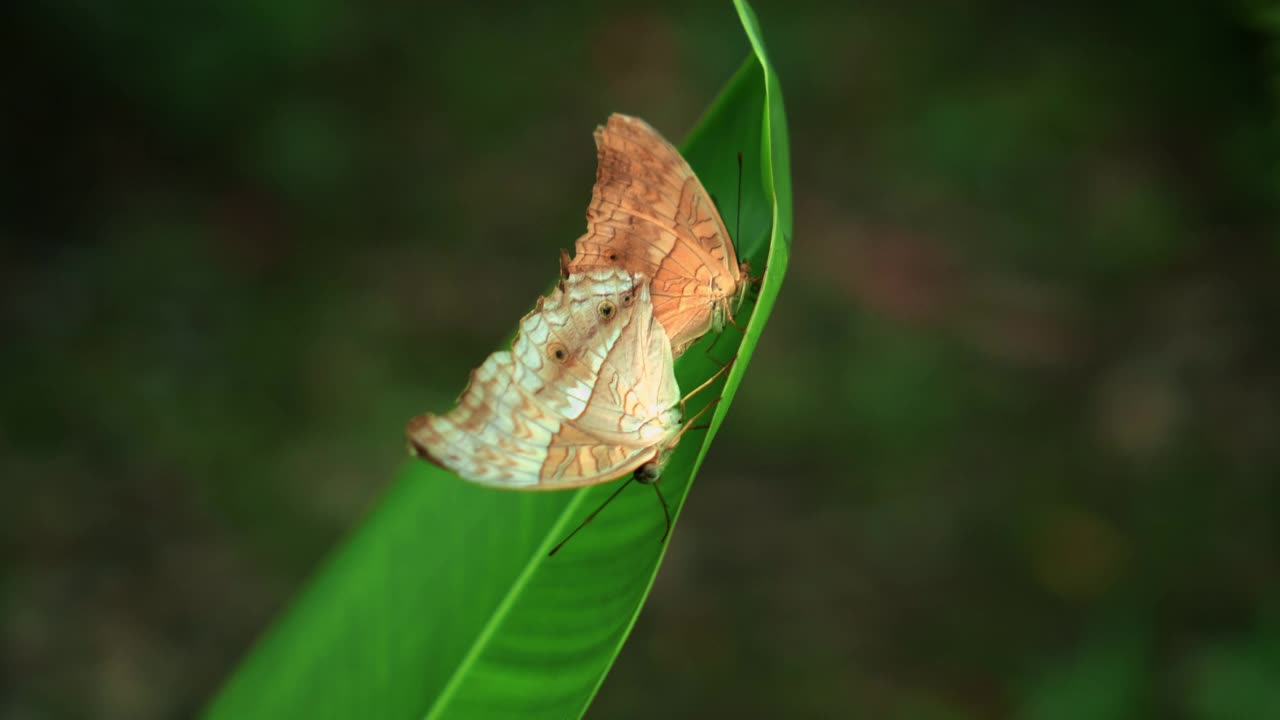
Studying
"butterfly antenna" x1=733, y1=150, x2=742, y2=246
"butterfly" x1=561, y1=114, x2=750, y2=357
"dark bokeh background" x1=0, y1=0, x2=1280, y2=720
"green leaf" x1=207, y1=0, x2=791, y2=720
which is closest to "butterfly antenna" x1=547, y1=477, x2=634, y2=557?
"green leaf" x1=207, y1=0, x2=791, y2=720

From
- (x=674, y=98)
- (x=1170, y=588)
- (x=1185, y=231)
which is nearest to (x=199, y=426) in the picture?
(x=674, y=98)

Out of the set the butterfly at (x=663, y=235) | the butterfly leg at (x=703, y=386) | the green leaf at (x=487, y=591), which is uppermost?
the butterfly at (x=663, y=235)

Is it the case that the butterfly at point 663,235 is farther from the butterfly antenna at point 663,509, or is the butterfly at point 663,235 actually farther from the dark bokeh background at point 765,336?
the dark bokeh background at point 765,336

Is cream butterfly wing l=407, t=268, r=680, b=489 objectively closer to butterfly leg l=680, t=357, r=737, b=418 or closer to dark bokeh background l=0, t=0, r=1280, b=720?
butterfly leg l=680, t=357, r=737, b=418

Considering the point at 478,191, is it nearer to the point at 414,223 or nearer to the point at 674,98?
the point at 414,223

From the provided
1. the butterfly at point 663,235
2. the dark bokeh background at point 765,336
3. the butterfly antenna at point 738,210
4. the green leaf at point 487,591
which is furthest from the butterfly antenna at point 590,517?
the dark bokeh background at point 765,336

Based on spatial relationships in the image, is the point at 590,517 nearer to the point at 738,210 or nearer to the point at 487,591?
the point at 487,591
